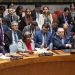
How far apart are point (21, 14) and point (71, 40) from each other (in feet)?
6.04

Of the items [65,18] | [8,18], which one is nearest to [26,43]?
[8,18]

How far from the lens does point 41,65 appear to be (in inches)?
199

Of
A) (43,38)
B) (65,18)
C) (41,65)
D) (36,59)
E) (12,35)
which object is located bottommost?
(41,65)

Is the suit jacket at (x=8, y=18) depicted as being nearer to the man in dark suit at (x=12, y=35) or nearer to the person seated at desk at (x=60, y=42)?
the man in dark suit at (x=12, y=35)

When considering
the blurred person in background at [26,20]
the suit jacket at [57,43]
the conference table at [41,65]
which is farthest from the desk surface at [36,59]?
the blurred person in background at [26,20]

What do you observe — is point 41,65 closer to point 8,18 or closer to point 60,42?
point 60,42

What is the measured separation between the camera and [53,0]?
11000mm

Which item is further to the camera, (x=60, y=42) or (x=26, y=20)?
(x=26, y=20)

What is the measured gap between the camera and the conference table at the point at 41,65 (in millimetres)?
4668

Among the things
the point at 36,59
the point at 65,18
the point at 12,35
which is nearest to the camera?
the point at 36,59

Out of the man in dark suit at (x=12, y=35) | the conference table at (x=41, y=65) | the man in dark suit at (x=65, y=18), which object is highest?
the man in dark suit at (x=65, y=18)

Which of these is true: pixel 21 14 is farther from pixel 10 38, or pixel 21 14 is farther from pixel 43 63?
pixel 43 63

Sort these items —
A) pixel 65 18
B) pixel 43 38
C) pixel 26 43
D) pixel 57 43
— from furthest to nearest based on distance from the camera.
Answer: pixel 65 18
pixel 43 38
pixel 57 43
pixel 26 43

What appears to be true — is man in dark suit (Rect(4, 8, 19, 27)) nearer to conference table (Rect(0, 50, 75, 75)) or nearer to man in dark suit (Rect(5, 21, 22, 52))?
man in dark suit (Rect(5, 21, 22, 52))
